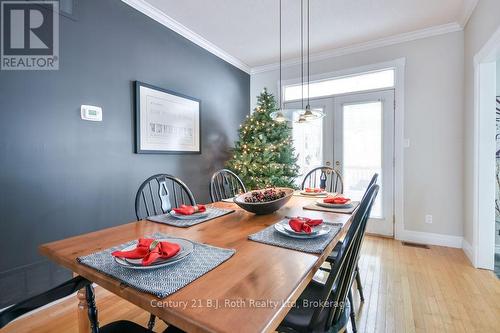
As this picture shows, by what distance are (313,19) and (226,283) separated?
3.07 metres

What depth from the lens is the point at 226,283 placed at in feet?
2.43

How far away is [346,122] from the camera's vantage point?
145 inches

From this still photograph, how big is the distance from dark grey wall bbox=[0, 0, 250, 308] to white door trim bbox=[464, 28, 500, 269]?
10.5 ft

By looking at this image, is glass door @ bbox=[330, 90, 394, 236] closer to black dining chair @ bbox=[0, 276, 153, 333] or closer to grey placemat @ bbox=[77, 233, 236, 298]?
grey placemat @ bbox=[77, 233, 236, 298]

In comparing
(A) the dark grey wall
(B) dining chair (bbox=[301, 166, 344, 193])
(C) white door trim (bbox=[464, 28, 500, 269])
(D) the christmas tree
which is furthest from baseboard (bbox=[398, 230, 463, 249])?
(A) the dark grey wall

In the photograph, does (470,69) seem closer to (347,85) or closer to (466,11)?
(466,11)

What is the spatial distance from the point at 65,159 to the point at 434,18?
406 cm

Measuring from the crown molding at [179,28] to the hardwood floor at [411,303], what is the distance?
2721 millimetres

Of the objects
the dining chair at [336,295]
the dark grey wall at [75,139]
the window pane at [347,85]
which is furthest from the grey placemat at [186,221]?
the window pane at [347,85]

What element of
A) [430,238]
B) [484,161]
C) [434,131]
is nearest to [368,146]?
[434,131]

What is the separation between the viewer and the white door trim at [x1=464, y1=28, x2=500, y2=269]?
95.7 inches

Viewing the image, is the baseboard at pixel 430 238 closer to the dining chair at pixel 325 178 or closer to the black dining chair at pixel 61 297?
the dining chair at pixel 325 178

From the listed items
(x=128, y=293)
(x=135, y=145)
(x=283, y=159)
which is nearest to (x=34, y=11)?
(x=135, y=145)

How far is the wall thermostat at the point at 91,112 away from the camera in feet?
6.91
